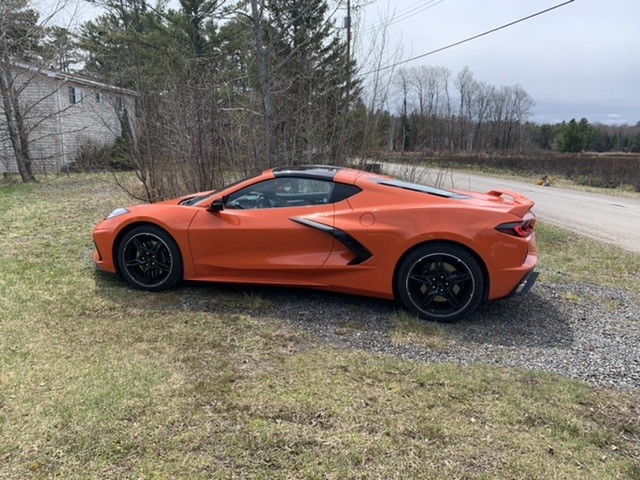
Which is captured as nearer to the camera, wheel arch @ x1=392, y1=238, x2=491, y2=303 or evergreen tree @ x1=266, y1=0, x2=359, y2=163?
wheel arch @ x1=392, y1=238, x2=491, y2=303

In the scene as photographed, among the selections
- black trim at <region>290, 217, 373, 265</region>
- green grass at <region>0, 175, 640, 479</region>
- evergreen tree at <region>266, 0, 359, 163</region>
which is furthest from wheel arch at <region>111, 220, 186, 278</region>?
evergreen tree at <region>266, 0, 359, 163</region>

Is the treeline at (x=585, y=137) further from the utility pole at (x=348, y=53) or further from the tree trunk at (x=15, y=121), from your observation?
the tree trunk at (x=15, y=121)

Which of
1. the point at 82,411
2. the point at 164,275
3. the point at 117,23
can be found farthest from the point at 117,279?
the point at 117,23

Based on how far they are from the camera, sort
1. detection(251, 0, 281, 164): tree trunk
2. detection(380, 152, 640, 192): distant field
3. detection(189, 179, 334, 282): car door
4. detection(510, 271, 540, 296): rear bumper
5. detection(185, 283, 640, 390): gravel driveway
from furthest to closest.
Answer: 1. detection(380, 152, 640, 192): distant field
2. detection(251, 0, 281, 164): tree trunk
3. detection(189, 179, 334, 282): car door
4. detection(510, 271, 540, 296): rear bumper
5. detection(185, 283, 640, 390): gravel driveway

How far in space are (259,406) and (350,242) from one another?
6.04 feet

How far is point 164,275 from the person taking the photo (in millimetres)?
4629

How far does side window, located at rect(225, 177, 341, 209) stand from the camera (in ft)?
14.4

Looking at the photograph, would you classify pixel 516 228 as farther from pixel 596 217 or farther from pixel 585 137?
pixel 585 137

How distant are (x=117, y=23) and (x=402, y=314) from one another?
2712cm

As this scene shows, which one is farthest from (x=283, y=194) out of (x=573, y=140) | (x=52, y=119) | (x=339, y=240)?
(x=573, y=140)

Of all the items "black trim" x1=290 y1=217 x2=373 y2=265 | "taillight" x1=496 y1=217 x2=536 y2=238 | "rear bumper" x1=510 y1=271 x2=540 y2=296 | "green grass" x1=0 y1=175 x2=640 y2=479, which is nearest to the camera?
"green grass" x1=0 y1=175 x2=640 y2=479

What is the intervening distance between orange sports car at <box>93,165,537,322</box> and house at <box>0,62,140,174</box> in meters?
12.1

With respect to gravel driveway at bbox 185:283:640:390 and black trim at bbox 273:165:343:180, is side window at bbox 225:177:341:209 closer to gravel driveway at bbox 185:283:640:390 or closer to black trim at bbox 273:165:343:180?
black trim at bbox 273:165:343:180

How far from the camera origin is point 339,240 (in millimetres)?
4172
